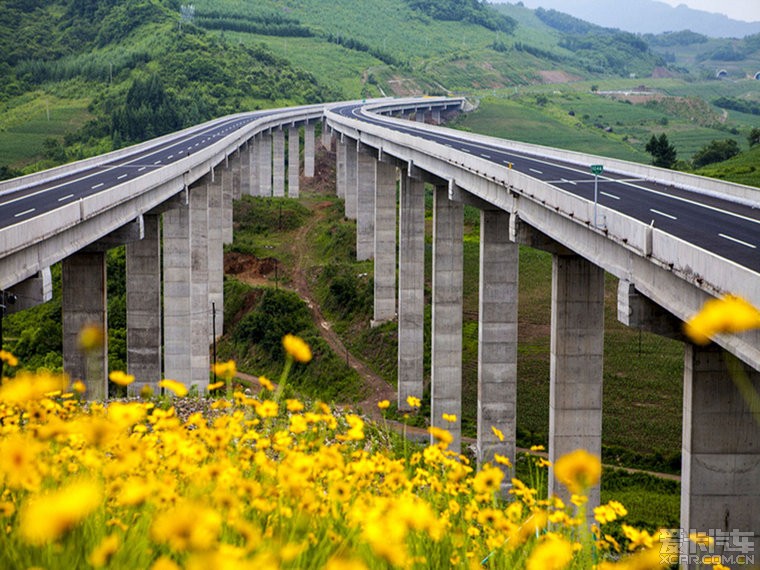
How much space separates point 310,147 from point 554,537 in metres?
140

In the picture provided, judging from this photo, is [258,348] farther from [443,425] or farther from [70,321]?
[70,321]

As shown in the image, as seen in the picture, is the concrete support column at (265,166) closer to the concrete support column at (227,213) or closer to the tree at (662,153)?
the concrete support column at (227,213)

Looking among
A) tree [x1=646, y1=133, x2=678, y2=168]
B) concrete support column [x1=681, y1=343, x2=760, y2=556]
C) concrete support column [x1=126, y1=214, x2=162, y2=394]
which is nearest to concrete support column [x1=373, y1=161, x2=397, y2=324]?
concrete support column [x1=126, y1=214, x2=162, y2=394]

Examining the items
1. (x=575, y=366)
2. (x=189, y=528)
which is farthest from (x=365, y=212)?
(x=189, y=528)

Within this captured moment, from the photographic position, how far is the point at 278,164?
140250 millimetres

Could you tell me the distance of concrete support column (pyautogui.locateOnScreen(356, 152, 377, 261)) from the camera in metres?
99.3

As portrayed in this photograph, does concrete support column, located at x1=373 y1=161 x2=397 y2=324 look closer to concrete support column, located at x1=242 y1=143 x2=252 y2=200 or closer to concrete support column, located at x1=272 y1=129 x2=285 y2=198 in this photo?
concrete support column, located at x1=242 y1=143 x2=252 y2=200

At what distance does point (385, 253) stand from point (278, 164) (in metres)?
60.1

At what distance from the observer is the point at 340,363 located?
73.2 meters

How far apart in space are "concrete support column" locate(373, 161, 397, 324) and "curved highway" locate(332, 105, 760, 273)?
2332cm

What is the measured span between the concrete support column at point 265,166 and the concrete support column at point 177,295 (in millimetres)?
70200

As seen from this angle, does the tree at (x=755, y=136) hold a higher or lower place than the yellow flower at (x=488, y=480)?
higher

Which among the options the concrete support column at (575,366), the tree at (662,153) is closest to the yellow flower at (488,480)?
the concrete support column at (575,366)

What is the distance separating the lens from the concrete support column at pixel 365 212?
99.3 m
